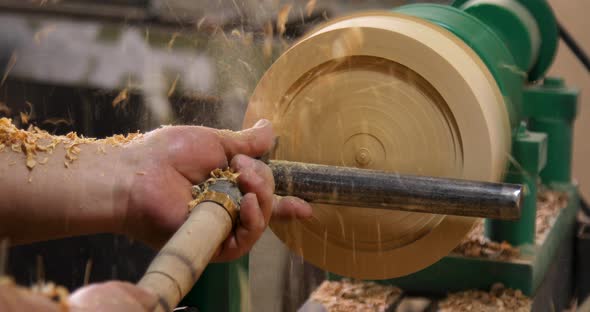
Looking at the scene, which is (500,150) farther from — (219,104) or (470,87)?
(219,104)

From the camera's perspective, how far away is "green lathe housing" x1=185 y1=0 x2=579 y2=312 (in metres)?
1.35

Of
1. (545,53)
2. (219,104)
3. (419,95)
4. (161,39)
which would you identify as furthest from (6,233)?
(545,53)

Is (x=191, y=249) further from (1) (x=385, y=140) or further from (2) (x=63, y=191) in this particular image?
(1) (x=385, y=140)

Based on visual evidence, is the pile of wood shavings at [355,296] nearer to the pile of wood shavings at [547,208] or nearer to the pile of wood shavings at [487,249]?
the pile of wood shavings at [487,249]

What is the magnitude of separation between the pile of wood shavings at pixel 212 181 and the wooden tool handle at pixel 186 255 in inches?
3.0

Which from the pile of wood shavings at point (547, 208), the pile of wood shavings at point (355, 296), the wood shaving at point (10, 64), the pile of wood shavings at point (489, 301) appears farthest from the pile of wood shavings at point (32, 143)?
the wood shaving at point (10, 64)

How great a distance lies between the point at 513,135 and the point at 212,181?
84cm

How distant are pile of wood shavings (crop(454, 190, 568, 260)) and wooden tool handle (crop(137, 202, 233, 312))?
83 centimetres

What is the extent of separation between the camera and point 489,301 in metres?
1.61

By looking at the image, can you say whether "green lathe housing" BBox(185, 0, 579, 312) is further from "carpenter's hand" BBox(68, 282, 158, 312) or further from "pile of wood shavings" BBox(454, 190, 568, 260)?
"carpenter's hand" BBox(68, 282, 158, 312)

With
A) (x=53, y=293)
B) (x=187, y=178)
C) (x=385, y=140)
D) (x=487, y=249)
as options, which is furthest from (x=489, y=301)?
(x=53, y=293)

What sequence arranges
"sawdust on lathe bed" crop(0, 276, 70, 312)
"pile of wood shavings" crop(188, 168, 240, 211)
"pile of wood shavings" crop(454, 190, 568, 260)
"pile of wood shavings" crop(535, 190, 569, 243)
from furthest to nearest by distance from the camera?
"pile of wood shavings" crop(535, 190, 569, 243) < "pile of wood shavings" crop(454, 190, 568, 260) < "pile of wood shavings" crop(188, 168, 240, 211) < "sawdust on lathe bed" crop(0, 276, 70, 312)

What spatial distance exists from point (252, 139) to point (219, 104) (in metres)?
1.03

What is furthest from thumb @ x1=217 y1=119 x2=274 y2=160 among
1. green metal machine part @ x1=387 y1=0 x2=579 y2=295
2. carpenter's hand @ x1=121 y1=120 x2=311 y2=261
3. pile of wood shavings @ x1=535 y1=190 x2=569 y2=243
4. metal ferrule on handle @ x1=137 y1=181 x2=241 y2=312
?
pile of wood shavings @ x1=535 y1=190 x2=569 y2=243
